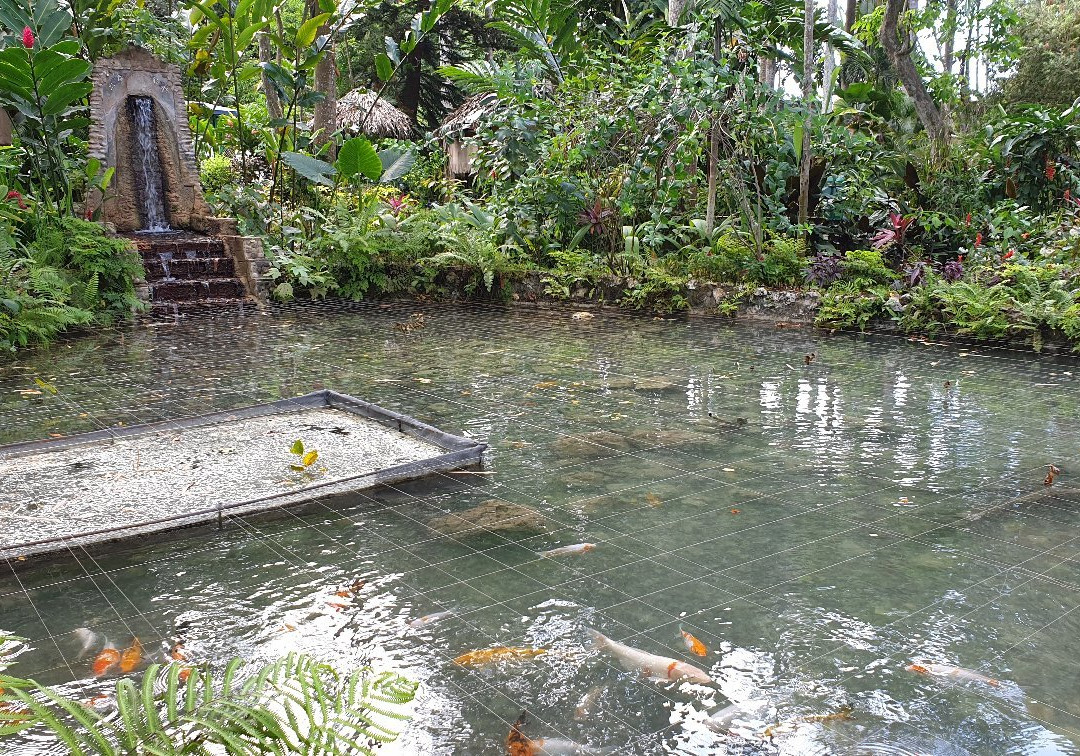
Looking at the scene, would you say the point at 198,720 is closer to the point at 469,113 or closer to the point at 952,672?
the point at 952,672

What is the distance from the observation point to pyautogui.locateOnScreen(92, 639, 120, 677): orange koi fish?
2.73 meters

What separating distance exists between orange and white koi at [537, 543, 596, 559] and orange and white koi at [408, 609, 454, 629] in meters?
0.59

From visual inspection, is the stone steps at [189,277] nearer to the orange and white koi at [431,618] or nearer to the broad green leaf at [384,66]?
the broad green leaf at [384,66]

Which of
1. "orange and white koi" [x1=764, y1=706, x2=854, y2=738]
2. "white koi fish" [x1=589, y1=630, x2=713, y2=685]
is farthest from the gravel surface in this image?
"orange and white koi" [x1=764, y1=706, x2=854, y2=738]

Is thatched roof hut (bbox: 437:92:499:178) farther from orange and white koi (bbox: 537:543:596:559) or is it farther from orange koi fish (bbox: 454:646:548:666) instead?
orange koi fish (bbox: 454:646:548:666)

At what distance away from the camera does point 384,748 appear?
2.36 m

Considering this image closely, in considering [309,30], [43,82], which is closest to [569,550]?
[43,82]

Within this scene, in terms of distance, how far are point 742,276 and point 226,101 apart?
28.8 feet

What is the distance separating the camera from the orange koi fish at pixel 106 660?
273cm

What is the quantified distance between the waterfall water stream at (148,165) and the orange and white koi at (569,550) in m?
12.4

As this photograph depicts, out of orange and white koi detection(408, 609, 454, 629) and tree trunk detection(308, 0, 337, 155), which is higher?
tree trunk detection(308, 0, 337, 155)

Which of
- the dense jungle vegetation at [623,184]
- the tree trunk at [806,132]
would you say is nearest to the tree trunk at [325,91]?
the dense jungle vegetation at [623,184]

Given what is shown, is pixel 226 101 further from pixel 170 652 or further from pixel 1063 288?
A: pixel 170 652

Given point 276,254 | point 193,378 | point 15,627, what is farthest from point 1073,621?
point 276,254
